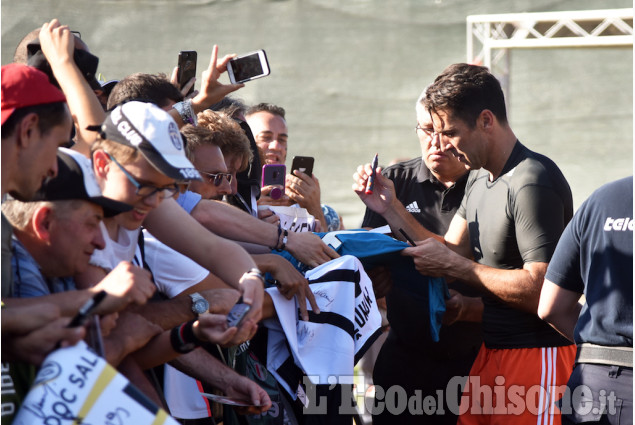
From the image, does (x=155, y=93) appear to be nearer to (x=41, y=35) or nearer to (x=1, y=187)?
(x=41, y=35)

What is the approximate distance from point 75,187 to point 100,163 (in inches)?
9.2

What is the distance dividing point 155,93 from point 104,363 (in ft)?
5.43

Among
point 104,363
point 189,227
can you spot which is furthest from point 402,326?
point 104,363

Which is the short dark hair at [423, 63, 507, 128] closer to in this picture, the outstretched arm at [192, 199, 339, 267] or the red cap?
the outstretched arm at [192, 199, 339, 267]

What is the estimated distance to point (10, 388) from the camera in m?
2.02

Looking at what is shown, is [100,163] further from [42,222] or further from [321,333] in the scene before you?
[321,333]

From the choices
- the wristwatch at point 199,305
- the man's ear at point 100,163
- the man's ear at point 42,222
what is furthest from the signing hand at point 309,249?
the man's ear at point 42,222

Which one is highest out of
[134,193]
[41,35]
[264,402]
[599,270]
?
[41,35]

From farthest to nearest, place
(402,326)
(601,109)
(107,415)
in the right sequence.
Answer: (601,109)
(402,326)
(107,415)

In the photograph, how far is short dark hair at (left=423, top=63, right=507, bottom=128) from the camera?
3.96 metres

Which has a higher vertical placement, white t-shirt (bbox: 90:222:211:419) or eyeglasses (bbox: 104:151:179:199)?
eyeglasses (bbox: 104:151:179:199)

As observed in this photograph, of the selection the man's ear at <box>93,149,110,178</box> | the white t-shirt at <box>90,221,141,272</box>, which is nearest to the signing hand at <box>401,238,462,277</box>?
the white t-shirt at <box>90,221,141,272</box>

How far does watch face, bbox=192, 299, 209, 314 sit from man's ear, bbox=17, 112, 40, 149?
748mm

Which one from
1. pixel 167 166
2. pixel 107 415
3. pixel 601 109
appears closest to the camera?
pixel 107 415
